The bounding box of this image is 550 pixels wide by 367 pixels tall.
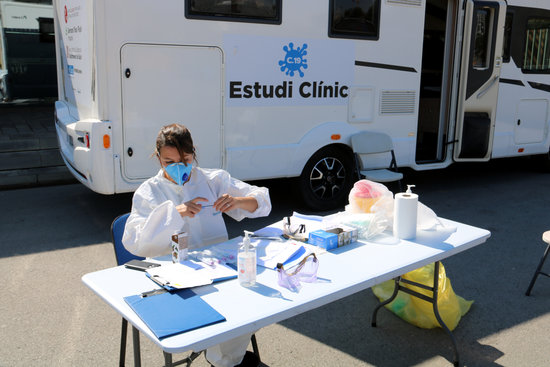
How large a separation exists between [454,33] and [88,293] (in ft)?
16.6

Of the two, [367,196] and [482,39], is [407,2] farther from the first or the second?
[367,196]

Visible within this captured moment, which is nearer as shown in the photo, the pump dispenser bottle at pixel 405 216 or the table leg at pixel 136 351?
the table leg at pixel 136 351

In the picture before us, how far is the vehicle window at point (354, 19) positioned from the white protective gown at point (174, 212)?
3.10 metres

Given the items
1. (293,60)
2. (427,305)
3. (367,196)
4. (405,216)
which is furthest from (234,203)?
(293,60)

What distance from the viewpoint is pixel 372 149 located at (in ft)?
19.6

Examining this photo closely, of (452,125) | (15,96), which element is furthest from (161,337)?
(15,96)

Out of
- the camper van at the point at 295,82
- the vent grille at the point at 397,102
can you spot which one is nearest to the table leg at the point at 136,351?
the camper van at the point at 295,82

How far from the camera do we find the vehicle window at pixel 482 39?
6586 millimetres

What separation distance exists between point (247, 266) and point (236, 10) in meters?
3.37

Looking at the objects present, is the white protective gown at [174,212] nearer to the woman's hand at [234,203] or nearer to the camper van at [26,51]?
the woman's hand at [234,203]

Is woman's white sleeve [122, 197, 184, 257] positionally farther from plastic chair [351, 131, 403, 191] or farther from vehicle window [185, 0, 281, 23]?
plastic chair [351, 131, 403, 191]

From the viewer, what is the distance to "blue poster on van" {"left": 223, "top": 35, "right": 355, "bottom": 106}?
511cm

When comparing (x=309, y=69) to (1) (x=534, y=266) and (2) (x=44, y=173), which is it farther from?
(2) (x=44, y=173)

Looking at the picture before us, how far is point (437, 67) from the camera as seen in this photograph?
294 inches
